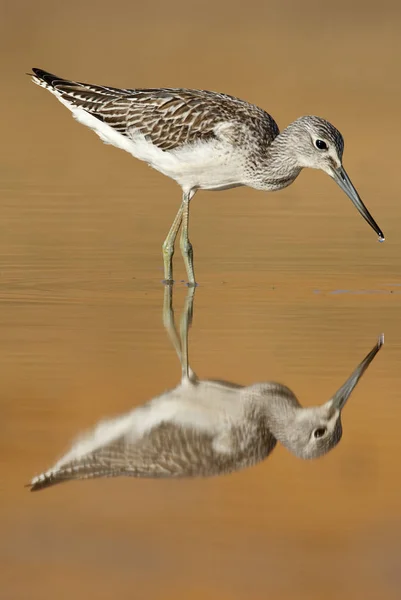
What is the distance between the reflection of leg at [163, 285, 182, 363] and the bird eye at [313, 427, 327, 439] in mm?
1601

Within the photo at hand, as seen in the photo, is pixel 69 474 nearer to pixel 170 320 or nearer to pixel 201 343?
pixel 201 343

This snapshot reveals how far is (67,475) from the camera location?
7.28 metres

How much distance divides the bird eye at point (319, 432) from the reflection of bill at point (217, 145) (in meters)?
4.30

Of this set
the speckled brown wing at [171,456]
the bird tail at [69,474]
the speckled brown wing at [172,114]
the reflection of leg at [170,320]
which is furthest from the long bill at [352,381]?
the speckled brown wing at [172,114]

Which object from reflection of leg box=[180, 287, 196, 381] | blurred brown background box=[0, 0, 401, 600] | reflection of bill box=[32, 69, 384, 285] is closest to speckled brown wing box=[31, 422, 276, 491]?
blurred brown background box=[0, 0, 401, 600]

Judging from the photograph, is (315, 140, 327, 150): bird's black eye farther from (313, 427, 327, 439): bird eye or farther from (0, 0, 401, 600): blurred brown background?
(313, 427, 327, 439): bird eye

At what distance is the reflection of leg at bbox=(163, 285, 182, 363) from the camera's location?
9.95 m

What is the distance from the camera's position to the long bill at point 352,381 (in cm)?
857

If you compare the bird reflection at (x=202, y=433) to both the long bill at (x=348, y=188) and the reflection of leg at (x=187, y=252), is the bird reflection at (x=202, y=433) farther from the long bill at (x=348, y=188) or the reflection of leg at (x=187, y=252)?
the long bill at (x=348, y=188)

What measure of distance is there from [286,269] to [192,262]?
2.56 feet

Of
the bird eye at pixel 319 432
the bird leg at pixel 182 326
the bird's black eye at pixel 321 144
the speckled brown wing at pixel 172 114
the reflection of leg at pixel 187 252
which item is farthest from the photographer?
the speckled brown wing at pixel 172 114

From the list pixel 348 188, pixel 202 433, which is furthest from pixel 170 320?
pixel 202 433

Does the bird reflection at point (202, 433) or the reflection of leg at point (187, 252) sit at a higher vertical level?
the reflection of leg at point (187, 252)

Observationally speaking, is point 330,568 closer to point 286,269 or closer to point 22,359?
point 22,359
